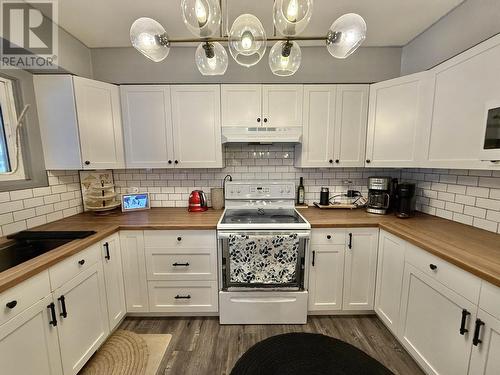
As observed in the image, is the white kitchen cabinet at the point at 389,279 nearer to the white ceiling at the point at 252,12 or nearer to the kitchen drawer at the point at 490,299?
the kitchen drawer at the point at 490,299

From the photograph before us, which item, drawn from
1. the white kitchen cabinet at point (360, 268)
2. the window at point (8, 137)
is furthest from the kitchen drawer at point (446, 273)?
the window at point (8, 137)

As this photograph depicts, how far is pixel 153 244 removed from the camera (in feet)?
5.95

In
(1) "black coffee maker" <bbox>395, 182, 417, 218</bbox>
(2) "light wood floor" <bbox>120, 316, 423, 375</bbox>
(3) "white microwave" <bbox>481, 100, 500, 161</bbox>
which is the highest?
(3) "white microwave" <bbox>481, 100, 500, 161</bbox>

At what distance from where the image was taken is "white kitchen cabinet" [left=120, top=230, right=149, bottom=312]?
181 centimetres

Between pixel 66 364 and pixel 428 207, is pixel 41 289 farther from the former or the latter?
pixel 428 207

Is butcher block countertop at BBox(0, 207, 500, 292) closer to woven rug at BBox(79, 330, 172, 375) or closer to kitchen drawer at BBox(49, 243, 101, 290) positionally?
kitchen drawer at BBox(49, 243, 101, 290)

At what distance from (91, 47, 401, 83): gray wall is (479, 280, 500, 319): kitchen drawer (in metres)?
1.92

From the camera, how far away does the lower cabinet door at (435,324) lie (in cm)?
109

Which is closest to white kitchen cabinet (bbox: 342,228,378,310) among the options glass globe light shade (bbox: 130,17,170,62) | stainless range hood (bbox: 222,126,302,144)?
stainless range hood (bbox: 222,126,302,144)

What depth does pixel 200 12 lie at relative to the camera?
799mm

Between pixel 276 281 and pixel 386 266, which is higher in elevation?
pixel 386 266

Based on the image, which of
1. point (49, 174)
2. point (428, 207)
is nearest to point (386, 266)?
point (428, 207)

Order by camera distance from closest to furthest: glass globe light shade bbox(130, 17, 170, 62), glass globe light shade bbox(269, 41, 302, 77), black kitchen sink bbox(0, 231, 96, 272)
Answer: glass globe light shade bbox(130, 17, 170, 62)
glass globe light shade bbox(269, 41, 302, 77)
black kitchen sink bbox(0, 231, 96, 272)

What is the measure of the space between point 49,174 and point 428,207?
348 centimetres
